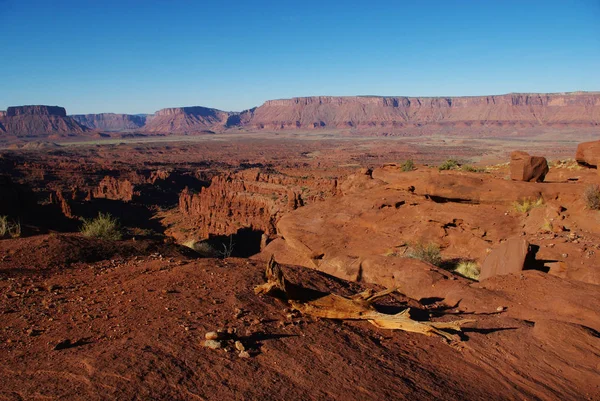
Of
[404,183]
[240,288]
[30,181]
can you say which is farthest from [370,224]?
[30,181]

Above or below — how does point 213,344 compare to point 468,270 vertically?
above

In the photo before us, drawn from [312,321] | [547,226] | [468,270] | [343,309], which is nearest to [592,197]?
[547,226]

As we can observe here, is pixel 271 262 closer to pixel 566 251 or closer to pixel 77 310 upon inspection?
pixel 77 310

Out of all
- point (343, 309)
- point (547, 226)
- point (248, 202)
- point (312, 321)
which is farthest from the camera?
point (248, 202)

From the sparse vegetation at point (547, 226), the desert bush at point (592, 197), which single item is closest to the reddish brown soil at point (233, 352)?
the sparse vegetation at point (547, 226)

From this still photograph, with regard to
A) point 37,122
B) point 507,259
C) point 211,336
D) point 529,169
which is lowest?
point 507,259

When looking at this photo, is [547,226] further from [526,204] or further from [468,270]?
[468,270]

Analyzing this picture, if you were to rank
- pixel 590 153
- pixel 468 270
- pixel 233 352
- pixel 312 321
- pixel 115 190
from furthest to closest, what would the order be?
pixel 115 190
pixel 590 153
pixel 468 270
pixel 312 321
pixel 233 352

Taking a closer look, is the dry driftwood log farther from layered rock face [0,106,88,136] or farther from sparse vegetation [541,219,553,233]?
layered rock face [0,106,88,136]
